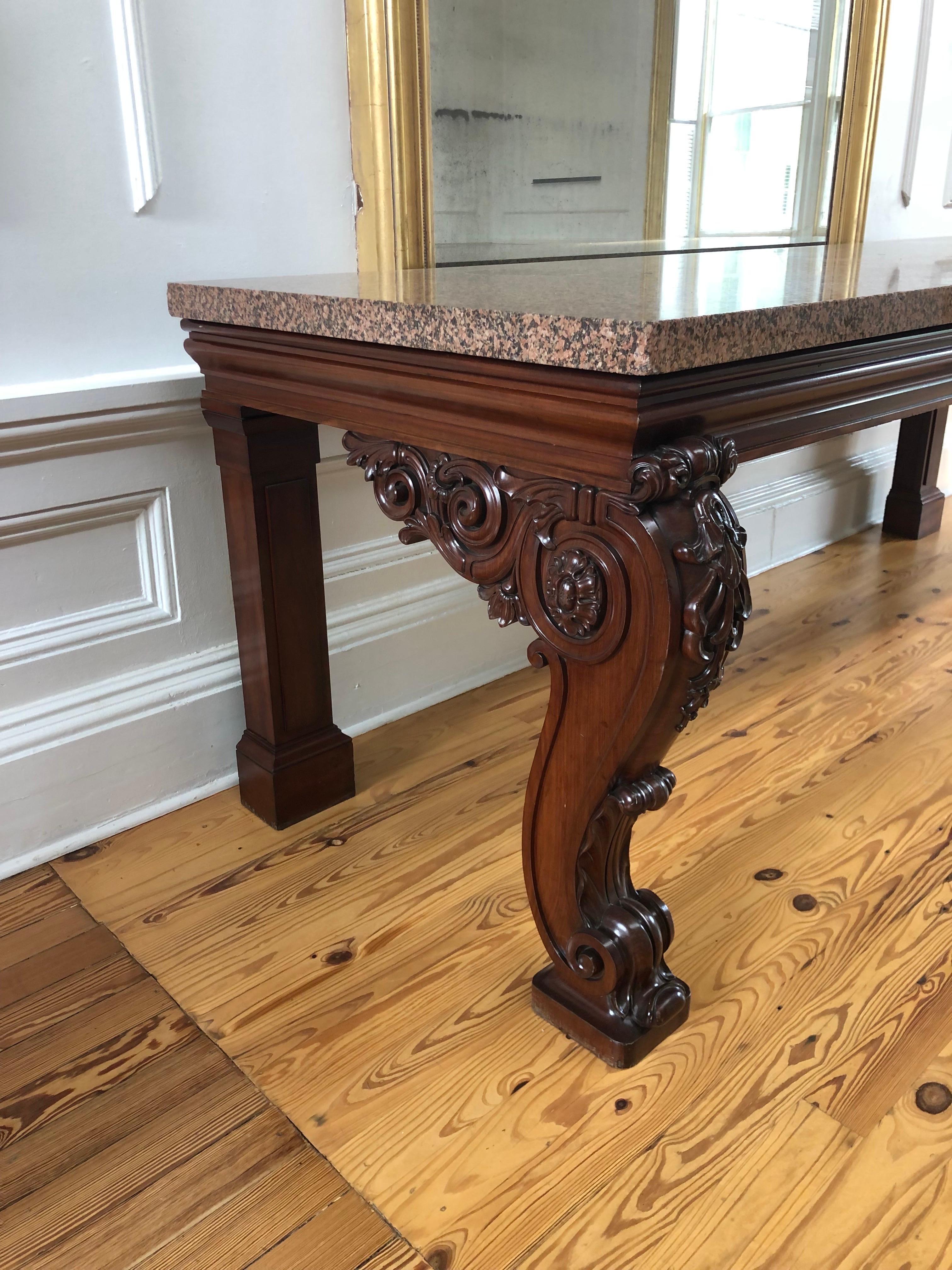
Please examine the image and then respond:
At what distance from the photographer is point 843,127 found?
236 cm

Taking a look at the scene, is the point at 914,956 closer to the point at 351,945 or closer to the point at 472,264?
the point at 351,945

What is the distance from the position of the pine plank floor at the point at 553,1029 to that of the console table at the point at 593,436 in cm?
11

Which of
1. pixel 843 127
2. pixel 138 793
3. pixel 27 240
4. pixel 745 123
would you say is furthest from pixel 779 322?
pixel 843 127

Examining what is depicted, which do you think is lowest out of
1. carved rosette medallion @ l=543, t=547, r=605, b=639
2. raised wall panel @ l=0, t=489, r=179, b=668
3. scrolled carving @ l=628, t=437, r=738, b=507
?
raised wall panel @ l=0, t=489, r=179, b=668


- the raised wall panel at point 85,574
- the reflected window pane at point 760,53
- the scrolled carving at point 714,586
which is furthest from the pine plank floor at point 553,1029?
the reflected window pane at point 760,53

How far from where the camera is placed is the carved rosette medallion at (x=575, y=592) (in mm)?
869

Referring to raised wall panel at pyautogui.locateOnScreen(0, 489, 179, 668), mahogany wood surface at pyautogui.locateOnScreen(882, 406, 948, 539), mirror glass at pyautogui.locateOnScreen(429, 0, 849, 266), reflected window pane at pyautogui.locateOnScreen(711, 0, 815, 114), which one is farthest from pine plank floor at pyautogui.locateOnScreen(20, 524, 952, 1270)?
reflected window pane at pyautogui.locateOnScreen(711, 0, 815, 114)

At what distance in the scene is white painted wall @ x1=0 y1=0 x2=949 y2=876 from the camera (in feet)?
4.07

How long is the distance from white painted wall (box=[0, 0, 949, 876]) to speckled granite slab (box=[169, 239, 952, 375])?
145 mm

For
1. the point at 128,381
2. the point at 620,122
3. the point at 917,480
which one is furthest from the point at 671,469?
the point at 917,480

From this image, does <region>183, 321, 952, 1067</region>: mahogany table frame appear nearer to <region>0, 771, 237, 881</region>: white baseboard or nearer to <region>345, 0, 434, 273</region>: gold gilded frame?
<region>345, 0, 434, 273</region>: gold gilded frame

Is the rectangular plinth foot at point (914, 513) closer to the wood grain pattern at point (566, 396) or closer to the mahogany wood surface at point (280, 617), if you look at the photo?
the wood grain pattern at point (566, 396)

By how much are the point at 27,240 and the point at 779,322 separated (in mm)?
926

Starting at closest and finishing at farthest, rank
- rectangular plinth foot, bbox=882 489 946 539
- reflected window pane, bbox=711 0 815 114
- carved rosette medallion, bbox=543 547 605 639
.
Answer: carved rosette medallion, bbox=543 547 605 639
reflected window pane, bbox=711 0 815 114
rectangular plinth foot, bbox=882 489 946 539
